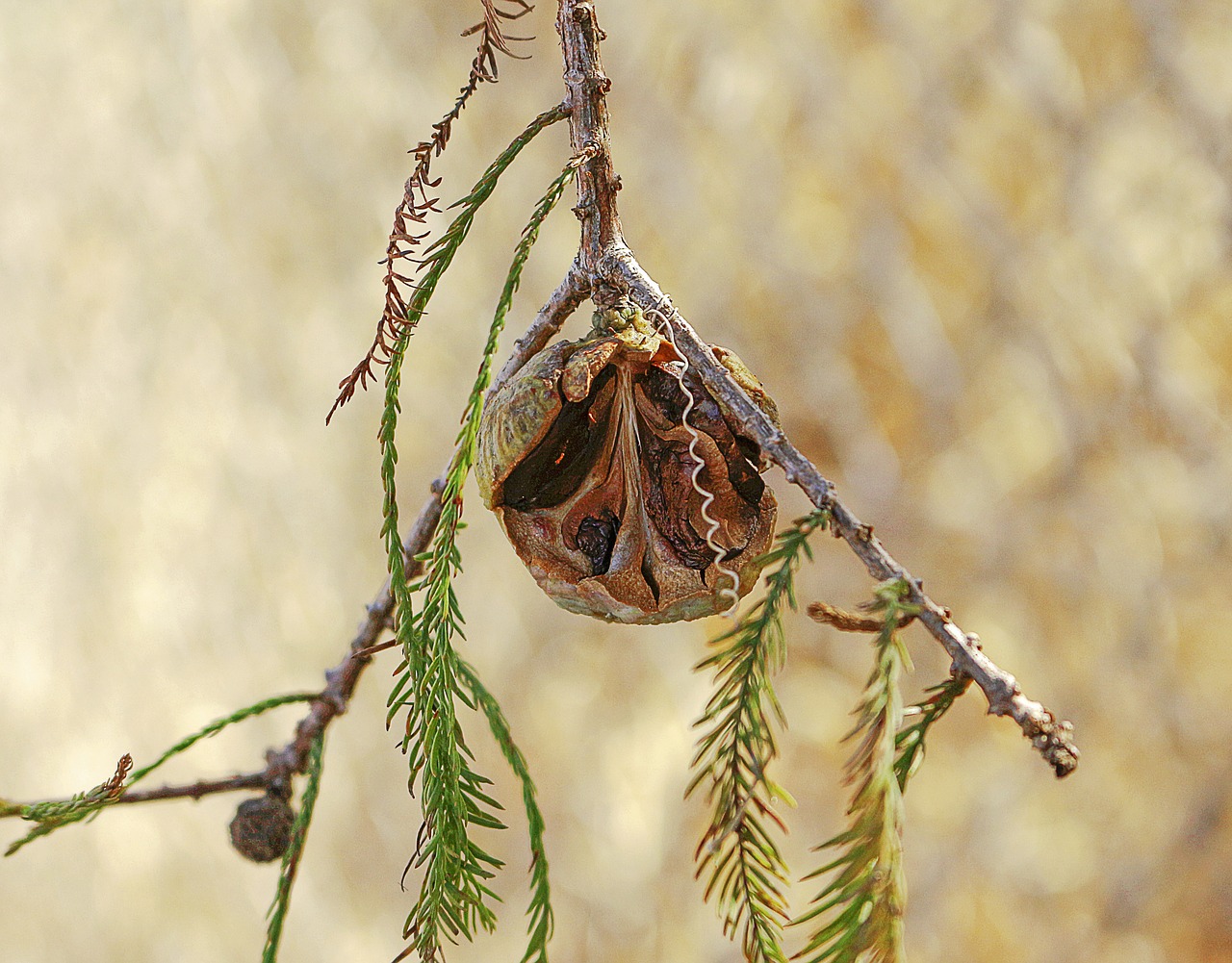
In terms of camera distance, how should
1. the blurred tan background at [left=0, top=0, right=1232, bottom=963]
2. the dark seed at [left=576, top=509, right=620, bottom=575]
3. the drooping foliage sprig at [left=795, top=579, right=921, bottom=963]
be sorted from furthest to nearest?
the blurred tan background at [left=0, top=0, right=1232, bottom=963]
the dark seed at [left=576, top=509, right=620, bottom=575]
the drooping foliage sprig at [left=795, top=579, right=921, bottom=963]

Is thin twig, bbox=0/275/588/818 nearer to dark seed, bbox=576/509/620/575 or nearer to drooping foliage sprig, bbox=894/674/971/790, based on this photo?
dark seed, bbox=576/509/620/575

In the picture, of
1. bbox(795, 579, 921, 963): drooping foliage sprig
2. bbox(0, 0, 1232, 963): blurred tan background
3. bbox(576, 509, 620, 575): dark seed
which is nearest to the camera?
bbox(795, 579, 921, 963): drooping foliage sprig

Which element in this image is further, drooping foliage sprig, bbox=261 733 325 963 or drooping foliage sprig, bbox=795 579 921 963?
drooping foliage sprig, bbox=261 733 325 963

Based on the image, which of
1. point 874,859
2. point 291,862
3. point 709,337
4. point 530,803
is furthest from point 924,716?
point 709,337

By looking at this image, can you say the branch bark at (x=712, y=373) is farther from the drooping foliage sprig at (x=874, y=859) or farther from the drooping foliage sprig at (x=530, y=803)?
the drooping foliage sprig at (x=530, y=803)

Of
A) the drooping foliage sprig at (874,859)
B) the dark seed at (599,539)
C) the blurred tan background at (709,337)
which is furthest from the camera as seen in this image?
the blurred tan background at (709,337)

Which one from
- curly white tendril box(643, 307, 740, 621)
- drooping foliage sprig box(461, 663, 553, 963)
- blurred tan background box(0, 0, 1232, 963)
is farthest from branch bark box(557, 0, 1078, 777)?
blurred tan background box(0, 0, 1232, 963)

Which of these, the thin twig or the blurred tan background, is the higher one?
the blurred tan background

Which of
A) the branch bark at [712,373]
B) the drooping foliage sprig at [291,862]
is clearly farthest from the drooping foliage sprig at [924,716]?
the drooping foliage sprig at [291,862]
